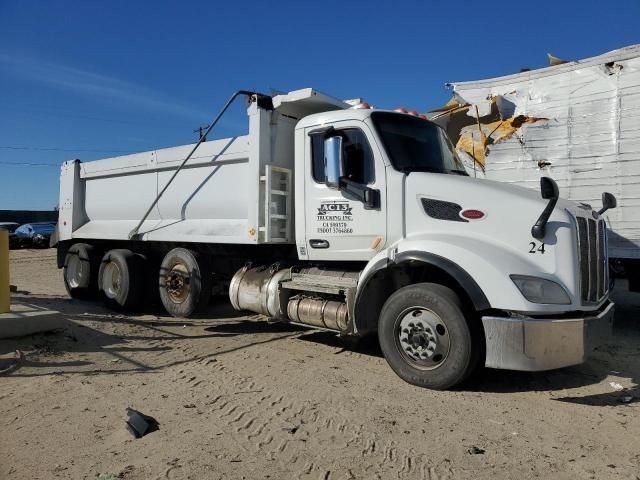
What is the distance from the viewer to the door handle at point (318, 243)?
19.3 feet

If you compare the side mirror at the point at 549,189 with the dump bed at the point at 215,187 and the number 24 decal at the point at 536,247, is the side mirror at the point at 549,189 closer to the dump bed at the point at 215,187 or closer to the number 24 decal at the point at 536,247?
the number 24 decal at the point at 536,247

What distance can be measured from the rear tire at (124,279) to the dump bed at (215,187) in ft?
1.37

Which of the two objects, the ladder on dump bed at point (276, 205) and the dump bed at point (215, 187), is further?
the dump bed at point (215, 187)

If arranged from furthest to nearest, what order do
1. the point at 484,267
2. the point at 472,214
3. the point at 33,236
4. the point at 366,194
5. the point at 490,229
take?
the point at 33,236
the point at 366,194
the point at 472,214
the point at 490,229
the point at 484,267

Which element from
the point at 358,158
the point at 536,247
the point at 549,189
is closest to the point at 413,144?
the point at 358,158

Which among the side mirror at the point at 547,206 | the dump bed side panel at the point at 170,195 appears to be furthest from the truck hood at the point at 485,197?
the dump bed side panel at the point at 170,195

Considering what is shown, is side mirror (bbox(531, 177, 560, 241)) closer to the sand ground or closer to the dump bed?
the sand ground

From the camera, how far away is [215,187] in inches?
287

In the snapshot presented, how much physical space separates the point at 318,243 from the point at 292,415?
7.77 feet

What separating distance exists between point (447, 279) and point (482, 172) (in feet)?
A: 12.0

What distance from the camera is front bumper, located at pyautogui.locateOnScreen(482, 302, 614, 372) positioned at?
13.5 ft

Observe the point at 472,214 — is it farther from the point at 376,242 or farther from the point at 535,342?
the point at 535,342

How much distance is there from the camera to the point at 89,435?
143 inches

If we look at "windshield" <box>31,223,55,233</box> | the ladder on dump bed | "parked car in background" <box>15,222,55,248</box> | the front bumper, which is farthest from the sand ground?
"windshield" <box>31,223,55,233</box>
